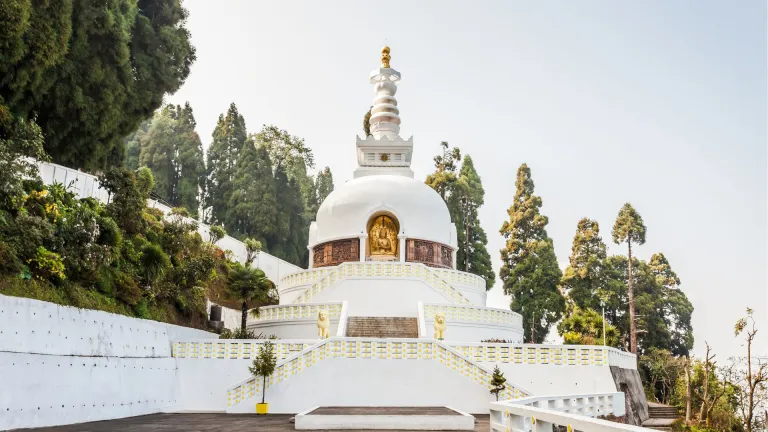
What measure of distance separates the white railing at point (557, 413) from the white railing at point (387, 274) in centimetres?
912

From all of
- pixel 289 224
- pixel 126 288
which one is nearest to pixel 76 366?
pixel 126 288

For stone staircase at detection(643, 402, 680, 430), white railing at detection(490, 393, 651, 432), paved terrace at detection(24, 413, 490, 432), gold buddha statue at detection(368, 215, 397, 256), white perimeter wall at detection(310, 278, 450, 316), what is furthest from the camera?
gold buddha statue at detection(368, 215, 397, 256)

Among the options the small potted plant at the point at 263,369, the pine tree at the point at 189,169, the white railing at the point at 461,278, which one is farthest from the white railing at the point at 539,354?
the pine tree at the point at 189,169

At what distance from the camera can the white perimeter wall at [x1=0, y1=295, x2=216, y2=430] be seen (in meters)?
11.3

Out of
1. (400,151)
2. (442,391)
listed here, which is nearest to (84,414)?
(442,391)

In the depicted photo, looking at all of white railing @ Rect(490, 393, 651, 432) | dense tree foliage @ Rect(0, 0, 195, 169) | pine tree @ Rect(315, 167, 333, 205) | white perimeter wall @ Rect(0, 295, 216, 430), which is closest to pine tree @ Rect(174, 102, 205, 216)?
pine tree @ Rect(315, 167, 333, 205)

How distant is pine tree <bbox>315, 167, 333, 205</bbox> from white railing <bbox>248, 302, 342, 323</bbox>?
35812mm

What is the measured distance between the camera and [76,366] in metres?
13.0

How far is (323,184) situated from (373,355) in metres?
44.0

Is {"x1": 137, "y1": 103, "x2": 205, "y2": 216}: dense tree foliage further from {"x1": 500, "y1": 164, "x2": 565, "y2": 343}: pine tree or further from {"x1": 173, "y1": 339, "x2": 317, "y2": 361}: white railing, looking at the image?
{"x1": 173, "y1": 339, "x2": 317, "y2": 361}: white railing

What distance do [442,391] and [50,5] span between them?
14.0 metres

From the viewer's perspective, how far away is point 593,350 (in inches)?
677

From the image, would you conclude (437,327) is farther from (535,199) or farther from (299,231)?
(299,231)

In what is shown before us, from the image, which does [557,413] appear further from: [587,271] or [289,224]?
[289,224]
